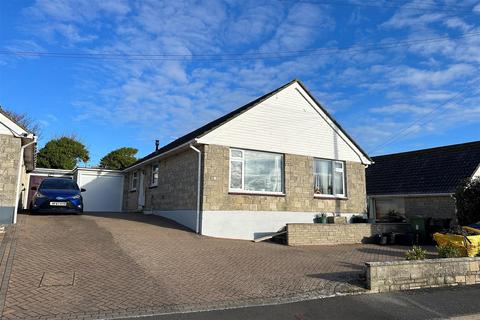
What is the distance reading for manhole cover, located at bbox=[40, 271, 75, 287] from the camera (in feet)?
23.5

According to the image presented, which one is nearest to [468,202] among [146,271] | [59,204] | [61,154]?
[146,271]

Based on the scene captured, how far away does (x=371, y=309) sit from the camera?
22.7 ft

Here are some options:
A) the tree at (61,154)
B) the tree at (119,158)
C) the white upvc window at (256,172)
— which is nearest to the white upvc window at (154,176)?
the white upvc window at (256,172)

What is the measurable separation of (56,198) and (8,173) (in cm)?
289

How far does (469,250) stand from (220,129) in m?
8.94

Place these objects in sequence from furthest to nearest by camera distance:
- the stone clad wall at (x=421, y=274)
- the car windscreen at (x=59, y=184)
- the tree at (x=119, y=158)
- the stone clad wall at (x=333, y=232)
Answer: the tree at (x=119, y=158) → the car windscreen at (x=59, y=184) → the stone clad wall at (x=333, y=232) → the stone clad wall at (x=421, y=274)

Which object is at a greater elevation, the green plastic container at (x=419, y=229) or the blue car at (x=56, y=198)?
the blue car at (x=56, y=198)

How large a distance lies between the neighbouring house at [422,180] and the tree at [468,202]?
3452 millimetres

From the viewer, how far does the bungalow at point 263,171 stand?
47.8 ft

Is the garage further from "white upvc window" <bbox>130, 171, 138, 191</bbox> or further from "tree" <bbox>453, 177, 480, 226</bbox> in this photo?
"tree" <bbox>453, 177, 480, 226</bbox>

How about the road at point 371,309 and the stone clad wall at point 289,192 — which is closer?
the road at point 371,309

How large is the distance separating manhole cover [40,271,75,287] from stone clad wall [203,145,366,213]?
6.73 metres

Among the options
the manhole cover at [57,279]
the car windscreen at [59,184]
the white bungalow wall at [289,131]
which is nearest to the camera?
the manhole cover at [57,279]

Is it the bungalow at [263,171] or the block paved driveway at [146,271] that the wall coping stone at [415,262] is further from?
the bungalow at [263,171]
